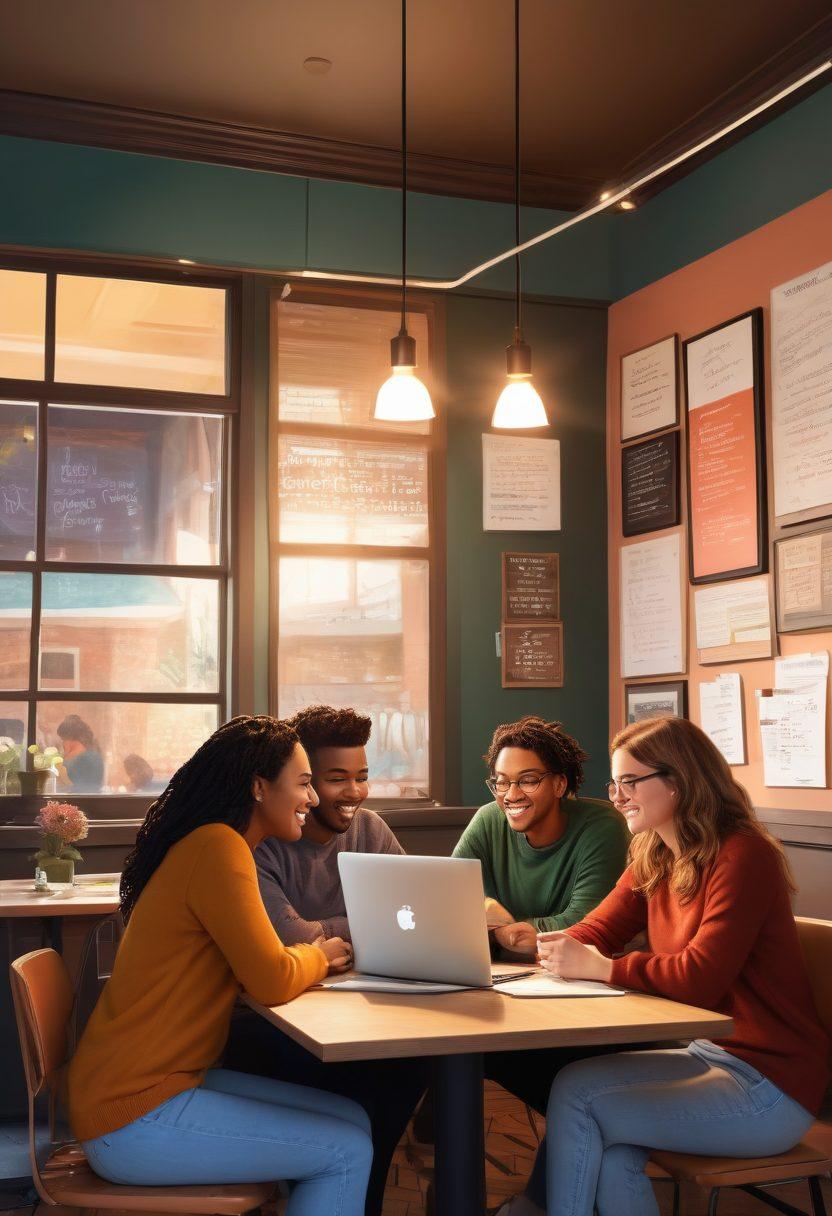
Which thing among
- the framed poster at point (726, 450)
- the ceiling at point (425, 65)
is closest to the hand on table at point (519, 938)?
the framed poster at point (726, 450)

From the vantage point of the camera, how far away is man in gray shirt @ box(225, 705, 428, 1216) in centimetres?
291

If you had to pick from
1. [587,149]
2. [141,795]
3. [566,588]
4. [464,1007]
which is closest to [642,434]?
[566,588]

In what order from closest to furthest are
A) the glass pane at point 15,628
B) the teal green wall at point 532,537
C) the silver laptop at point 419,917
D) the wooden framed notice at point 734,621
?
the silver laptop at point 419,917
the wooden framed notice at point 734,621
the glass pane at point 15,628
the teal green wall at point 532,537

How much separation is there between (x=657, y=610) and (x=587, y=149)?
6.10ft

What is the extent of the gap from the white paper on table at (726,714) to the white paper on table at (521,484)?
3.47 feet

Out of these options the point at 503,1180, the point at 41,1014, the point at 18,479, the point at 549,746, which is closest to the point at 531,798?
the point at 549,746

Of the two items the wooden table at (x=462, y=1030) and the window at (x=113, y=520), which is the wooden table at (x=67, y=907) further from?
the wooden table at (x=462, y=1030)

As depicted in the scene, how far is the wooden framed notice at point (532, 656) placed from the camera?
17.1 feet

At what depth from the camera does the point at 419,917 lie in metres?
2.52

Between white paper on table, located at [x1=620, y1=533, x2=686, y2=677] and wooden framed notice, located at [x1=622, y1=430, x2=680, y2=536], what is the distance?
8 cm

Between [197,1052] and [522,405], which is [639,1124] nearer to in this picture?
[197,1052]

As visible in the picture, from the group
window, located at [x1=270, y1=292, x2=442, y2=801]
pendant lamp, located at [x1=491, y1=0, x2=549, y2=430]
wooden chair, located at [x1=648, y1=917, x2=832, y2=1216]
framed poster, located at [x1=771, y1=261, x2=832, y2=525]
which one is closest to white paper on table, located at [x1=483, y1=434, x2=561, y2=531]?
window, located at [x1=270, y1=292, x2=442, y2=801]

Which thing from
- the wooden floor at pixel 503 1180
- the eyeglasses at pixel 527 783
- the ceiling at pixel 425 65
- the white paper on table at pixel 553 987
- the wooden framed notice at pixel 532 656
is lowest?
the wooden floor at pixel 503 1180

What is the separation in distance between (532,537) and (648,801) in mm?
2662
